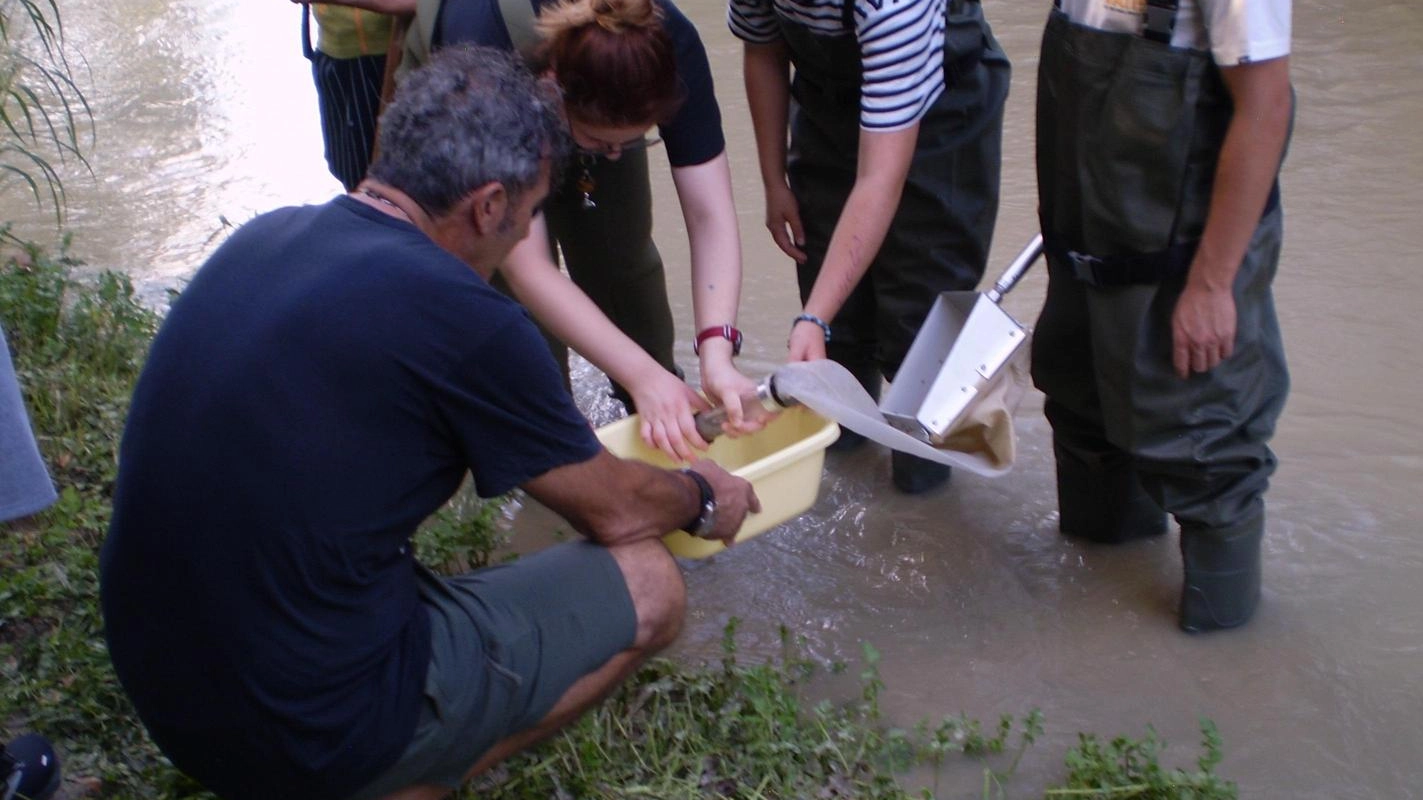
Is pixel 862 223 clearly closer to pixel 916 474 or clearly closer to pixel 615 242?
pixel 615 242

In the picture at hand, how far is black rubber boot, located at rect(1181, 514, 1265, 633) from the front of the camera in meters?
2.44

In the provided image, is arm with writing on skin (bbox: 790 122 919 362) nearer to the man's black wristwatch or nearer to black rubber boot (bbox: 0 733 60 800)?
the man's black wristwatch

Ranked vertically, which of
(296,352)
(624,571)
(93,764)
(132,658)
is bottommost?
(93,764)

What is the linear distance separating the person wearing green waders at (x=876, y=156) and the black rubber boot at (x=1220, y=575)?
691mm

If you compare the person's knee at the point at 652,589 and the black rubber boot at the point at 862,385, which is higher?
the person's knee at the point at 652,589

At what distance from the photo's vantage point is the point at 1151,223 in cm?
218

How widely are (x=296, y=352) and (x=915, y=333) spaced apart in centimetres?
160

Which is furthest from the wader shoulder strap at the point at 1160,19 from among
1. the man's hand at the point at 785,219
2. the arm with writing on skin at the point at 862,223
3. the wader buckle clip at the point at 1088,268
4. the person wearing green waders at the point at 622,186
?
the man's hand at the point at 785,219

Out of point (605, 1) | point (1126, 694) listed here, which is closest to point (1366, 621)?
point (1126, 694)

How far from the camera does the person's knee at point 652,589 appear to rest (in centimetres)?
212

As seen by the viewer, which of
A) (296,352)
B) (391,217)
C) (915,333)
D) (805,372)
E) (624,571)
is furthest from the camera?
A: (915,333)

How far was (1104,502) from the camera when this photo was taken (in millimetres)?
2777

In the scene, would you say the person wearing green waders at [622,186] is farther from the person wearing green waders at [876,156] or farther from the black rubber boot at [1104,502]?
the black rubber boot at [1104,502]

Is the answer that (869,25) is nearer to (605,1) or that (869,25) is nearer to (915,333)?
(605,1)
